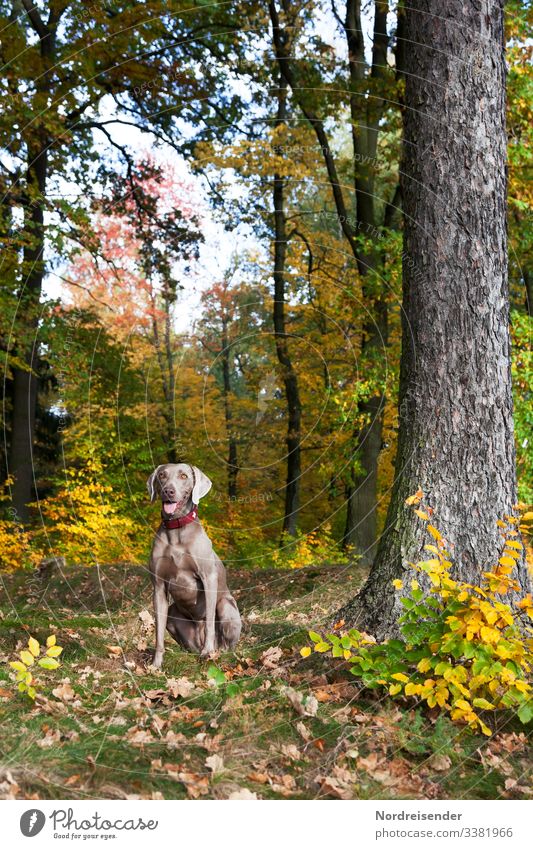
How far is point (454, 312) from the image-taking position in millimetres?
5914

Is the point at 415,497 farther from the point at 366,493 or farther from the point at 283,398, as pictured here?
the point at 283,398

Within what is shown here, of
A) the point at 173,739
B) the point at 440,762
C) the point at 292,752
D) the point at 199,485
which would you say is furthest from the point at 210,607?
the point at 440,762

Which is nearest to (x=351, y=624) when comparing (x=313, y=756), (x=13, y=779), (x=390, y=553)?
(x=390, y=553)

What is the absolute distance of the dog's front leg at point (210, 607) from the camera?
5.49 meters

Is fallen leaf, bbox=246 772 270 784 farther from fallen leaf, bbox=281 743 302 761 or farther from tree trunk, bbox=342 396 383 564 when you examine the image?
tree trunk, bbox=342 396 383 564

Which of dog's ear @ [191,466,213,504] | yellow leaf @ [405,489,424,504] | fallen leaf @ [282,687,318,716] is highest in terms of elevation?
dog's ear @ [191,466,213,504]

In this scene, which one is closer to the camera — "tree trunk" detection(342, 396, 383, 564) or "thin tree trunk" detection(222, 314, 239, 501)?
"tree trunk" detection(342, 396, 383, 564)

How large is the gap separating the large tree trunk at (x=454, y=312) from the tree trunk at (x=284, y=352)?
22.0 feet

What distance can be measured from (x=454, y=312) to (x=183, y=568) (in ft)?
9.63

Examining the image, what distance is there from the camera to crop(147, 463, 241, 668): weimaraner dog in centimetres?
523

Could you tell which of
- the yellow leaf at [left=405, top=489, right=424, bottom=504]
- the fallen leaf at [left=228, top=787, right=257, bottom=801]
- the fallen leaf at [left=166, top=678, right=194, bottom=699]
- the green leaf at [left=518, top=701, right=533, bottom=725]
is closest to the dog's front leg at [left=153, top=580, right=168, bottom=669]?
the fallen leaf at [left=166, top=678, right=194, bottom=699]

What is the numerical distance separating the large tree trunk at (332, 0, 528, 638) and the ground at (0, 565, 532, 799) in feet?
2.93

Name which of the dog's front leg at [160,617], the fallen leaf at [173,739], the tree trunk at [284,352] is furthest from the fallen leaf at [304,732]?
the tree trunk at [284,352]

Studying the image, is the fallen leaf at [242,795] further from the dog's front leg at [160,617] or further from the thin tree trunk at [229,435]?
the thin tree trunk at [229,435]
